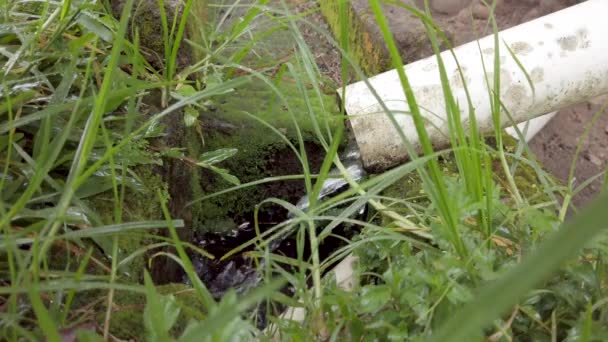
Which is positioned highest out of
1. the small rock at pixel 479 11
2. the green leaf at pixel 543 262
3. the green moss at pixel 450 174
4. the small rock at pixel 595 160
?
the small rock at pixel 479 11

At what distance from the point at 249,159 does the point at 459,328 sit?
163 centimetres

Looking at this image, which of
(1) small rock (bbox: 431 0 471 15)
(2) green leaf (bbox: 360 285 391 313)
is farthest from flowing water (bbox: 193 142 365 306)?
(1) small rock (bbox: 431 0 471 15)

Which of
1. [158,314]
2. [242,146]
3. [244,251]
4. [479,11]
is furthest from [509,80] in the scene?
[479,11]

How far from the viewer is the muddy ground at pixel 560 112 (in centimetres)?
236

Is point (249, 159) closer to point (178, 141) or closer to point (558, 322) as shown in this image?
point (178, 141)

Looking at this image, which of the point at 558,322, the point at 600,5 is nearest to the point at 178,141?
the point at 558,322

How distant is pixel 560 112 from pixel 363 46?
1.77 m

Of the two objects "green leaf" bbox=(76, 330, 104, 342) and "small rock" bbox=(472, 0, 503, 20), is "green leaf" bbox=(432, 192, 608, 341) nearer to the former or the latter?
"green leaf" bbox=(76, 330, 104, 342)

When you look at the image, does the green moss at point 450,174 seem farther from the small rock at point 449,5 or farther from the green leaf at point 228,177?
the small rock at point 449,5

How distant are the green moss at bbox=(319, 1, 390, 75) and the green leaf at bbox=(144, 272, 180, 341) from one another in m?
1.46

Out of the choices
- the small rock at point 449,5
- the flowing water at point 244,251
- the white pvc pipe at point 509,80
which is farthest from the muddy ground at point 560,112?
the flowing water at point 244,251

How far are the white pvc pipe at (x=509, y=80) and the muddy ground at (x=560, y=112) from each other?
330 millimetres

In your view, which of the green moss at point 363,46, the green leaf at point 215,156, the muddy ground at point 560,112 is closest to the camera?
the green leaf at point 215,156

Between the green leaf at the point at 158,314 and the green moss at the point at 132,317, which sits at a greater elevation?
the green leaf at the point at 158,314
